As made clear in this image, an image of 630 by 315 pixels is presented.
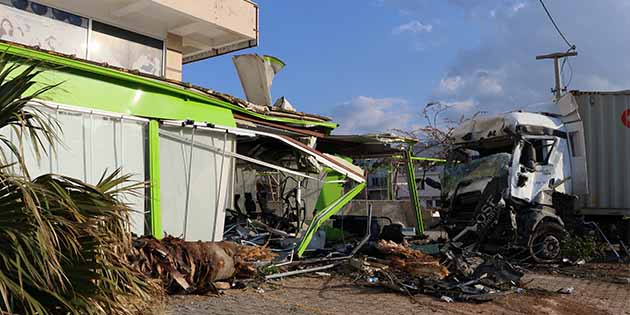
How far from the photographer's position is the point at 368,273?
8.73 meters

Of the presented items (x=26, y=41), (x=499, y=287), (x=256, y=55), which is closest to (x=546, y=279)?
(x=499, y=287)

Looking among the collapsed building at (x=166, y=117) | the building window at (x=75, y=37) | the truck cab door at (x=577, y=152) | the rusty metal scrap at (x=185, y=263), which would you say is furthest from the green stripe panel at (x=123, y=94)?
the truck cab door at (x=577, y=152)

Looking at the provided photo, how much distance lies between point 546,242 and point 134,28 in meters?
9.92

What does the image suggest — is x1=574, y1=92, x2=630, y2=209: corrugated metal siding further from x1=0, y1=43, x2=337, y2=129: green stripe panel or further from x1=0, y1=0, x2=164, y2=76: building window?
x1=0, y1=0, x2=164, y2=76: building window

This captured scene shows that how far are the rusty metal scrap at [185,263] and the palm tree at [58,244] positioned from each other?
2.57 metres

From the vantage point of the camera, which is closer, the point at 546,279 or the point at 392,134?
the point at 546,279

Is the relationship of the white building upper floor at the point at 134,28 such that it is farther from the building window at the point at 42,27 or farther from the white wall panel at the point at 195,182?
the white wall panel at the point at 195,182

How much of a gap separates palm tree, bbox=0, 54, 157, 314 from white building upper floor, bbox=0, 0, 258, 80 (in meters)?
7.65

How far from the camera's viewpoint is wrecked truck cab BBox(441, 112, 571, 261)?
1059 cm

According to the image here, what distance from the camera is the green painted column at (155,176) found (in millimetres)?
8133

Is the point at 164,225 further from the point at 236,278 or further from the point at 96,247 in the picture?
the point at 96,247

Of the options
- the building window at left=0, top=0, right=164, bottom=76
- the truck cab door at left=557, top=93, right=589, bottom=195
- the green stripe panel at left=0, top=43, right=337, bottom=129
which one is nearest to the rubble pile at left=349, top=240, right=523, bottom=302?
the green stripe panel at left=0, top=43, right=337, bottom=129

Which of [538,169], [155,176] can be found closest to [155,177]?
[155,176]

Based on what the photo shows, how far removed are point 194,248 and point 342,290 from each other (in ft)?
7.20
